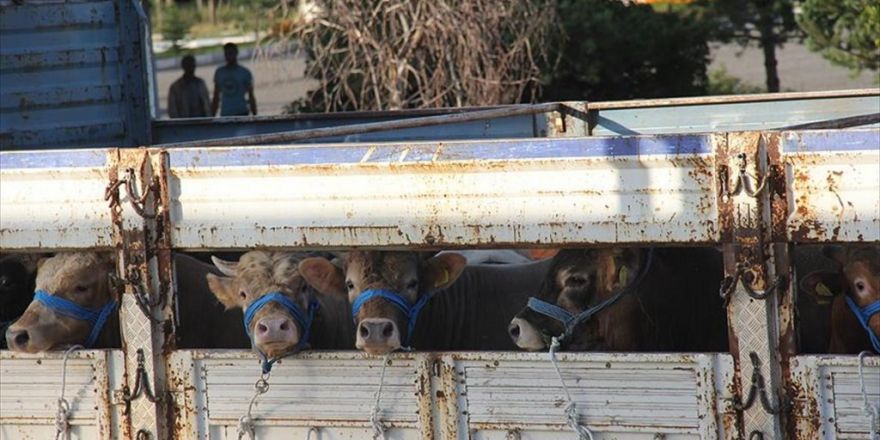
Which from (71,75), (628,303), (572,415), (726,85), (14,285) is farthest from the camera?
(726,85)

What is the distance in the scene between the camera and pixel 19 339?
566 cm

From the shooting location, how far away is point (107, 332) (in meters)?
6.14

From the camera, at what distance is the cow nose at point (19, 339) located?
565 cm

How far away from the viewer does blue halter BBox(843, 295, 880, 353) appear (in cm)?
512

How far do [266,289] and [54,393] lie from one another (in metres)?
0.84

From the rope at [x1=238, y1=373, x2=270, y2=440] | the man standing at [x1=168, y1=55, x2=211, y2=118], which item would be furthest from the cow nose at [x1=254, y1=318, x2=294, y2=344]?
the man standing at [x1=168, y1=55, x2=211, y2=118]

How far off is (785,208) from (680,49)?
12445 millimetres

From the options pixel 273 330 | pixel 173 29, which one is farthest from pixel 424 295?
pixel 173 29

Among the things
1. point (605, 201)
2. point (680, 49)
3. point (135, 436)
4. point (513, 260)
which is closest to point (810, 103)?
point (513, 260)

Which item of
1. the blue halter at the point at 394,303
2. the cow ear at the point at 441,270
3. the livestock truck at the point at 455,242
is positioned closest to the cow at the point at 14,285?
the livestock truck at the point at 455,242

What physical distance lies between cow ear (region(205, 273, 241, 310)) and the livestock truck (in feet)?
1.89

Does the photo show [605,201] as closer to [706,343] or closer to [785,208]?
[785,208]

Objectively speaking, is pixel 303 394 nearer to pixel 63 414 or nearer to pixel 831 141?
pixel 63 414

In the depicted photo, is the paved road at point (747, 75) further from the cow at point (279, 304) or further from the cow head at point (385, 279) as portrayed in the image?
the cow head at point (385, 279)
